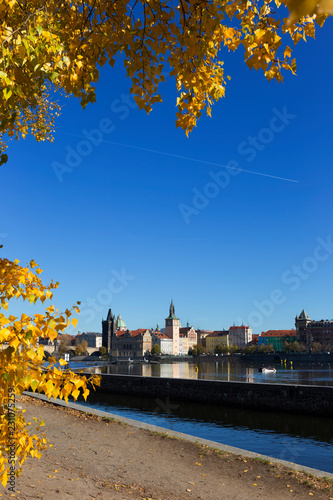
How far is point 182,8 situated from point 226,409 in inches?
1087

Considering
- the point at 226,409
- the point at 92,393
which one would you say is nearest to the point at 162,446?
the point at 226,409

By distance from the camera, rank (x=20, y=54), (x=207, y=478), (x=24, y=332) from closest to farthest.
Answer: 1. (x=24, y=332)
2. (x=20, y=54)
3. (x=207, y=478)

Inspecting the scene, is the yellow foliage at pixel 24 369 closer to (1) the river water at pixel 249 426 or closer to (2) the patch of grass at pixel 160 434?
(2) the patch of grass at pixel 160 434

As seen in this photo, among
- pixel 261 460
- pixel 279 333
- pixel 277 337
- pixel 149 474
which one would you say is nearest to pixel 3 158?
pixel 149 474

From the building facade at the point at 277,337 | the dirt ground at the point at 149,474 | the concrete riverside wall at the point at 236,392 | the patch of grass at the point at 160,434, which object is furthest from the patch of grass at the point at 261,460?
the building facade at the point at 277,337

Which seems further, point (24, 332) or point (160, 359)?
point (160, 359)

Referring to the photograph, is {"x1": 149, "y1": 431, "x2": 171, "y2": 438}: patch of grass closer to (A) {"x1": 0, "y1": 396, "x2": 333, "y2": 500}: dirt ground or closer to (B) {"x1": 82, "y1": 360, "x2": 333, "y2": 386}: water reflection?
(A) {"x1": 0, "y1": 396, "x2": 333, "y2": 500}: dirt ground

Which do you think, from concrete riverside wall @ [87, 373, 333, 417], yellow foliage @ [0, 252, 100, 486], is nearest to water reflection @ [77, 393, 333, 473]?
concrete riverside wall @ [87, 373, 333, 417]

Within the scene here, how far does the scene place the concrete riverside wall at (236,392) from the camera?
24672mm

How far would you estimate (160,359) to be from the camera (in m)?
156

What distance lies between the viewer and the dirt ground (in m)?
7.93

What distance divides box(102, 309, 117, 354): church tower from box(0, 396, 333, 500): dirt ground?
587ft

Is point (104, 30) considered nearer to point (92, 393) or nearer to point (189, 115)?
point (189, 115)

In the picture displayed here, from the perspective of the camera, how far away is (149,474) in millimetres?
9398
